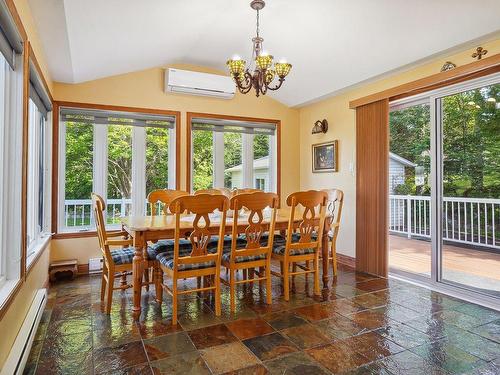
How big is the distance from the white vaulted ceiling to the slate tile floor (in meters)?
2.34

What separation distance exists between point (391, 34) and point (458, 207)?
81.4 inches

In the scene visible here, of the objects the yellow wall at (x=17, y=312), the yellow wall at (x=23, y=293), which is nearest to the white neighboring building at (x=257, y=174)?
the yellow wall at (x=23, y=293)

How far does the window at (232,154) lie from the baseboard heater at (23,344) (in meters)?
2.67

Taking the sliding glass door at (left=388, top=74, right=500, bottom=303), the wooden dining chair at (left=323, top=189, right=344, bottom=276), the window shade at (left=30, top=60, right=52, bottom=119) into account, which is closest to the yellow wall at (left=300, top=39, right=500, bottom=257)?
the sliding glass door at (left=388, top=74, right=500, bottom=303)

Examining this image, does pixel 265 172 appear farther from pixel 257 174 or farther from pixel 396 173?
pixel 396 173

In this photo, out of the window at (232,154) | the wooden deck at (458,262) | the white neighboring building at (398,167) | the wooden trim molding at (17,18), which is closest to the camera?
the wooden trim molding at (17,18)

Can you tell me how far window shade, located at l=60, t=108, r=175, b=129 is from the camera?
13.6ft

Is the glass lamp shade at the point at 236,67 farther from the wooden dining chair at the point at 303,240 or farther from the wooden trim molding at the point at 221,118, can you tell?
the wooden trim molding at the point at 221,118

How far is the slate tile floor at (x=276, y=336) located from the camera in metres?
2.02

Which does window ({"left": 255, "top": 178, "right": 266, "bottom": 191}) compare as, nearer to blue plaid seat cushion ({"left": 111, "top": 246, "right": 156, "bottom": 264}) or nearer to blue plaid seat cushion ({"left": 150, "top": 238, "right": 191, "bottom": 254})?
blue plaid seat cushion ({"left": 150, "top": 238, "right": 191, "bottom": 254})

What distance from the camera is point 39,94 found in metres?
3.24

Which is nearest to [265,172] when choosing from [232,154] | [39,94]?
[232,154]

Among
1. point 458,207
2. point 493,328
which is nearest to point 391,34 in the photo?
point 458,207

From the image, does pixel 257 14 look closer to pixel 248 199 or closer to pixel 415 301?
pixel 248 199
